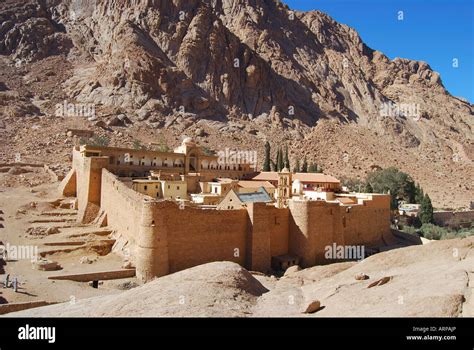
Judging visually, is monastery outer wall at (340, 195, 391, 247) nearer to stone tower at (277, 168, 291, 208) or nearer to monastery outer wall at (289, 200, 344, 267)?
monastery outer wall at (289, 200, 344, 267)

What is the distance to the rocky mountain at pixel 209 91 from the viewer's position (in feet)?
181

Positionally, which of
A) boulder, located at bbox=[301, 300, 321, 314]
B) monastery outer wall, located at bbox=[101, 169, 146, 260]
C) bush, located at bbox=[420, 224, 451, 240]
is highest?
monastery outer wall, located at bbox=[101, 169, 146, 260]

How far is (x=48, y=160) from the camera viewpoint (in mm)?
38812

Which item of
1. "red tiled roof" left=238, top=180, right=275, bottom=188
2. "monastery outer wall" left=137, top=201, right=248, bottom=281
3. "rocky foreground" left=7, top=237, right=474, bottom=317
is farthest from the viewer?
"red tiled roof" left=238, top=180, right=275, bottom=188

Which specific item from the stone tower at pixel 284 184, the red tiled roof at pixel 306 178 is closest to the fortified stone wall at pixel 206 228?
the stone tower at pixel 284 184

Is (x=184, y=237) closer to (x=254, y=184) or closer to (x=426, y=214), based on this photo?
(x=254, y=184)

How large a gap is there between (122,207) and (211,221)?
463 centimetres

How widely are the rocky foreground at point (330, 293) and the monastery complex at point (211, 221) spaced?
4.71 m

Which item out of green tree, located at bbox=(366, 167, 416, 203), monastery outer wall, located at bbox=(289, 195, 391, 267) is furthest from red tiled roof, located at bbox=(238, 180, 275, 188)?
green tree, located at bbox=(366, 167, 416, 203)

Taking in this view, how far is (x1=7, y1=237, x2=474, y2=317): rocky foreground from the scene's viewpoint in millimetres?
8289

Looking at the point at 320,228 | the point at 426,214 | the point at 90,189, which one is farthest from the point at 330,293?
the point at 426,214

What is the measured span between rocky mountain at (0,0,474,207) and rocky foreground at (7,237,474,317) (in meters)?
31.3

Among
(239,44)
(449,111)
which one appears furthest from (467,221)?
(449,111)

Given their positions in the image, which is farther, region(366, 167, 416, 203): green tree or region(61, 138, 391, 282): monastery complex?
region(366, 167, 416, 203): green tree
